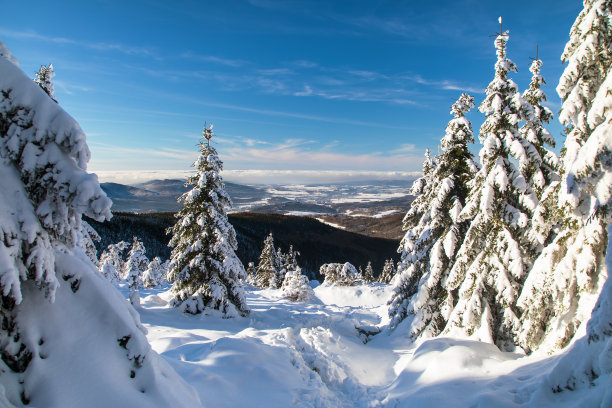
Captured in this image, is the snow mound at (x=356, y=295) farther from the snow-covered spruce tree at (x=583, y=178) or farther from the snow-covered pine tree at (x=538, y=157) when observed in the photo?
the snow-covered spruce tree at (x=583, y=178)

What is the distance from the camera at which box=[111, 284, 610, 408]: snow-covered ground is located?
6.96 m

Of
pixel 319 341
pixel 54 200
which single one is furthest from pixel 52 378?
pixel 319 341

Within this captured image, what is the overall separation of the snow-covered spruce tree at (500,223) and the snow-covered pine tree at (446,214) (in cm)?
272

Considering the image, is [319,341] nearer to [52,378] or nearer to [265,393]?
[265,393]

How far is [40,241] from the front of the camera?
12.4ft

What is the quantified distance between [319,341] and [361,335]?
4713 millimetres

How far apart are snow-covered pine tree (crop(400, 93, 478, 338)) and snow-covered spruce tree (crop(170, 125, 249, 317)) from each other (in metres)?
11.0

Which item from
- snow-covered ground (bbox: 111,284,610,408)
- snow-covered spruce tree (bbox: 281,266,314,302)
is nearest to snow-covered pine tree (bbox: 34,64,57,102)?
snow-covered ground (bbox: 111,284,610,408)

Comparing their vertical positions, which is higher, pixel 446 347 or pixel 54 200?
pixel 54 200

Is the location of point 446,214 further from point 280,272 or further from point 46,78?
point 280,272

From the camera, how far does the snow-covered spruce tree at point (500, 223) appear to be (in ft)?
35.7

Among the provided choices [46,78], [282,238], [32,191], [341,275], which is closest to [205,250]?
[46,78]

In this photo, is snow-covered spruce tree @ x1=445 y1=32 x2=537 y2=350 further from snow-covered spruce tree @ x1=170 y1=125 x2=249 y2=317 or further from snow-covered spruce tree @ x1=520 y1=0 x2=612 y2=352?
snow-covered spruce tree @ x1=170 y1=125 x2=249 y2=317

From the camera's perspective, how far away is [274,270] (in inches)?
1983
